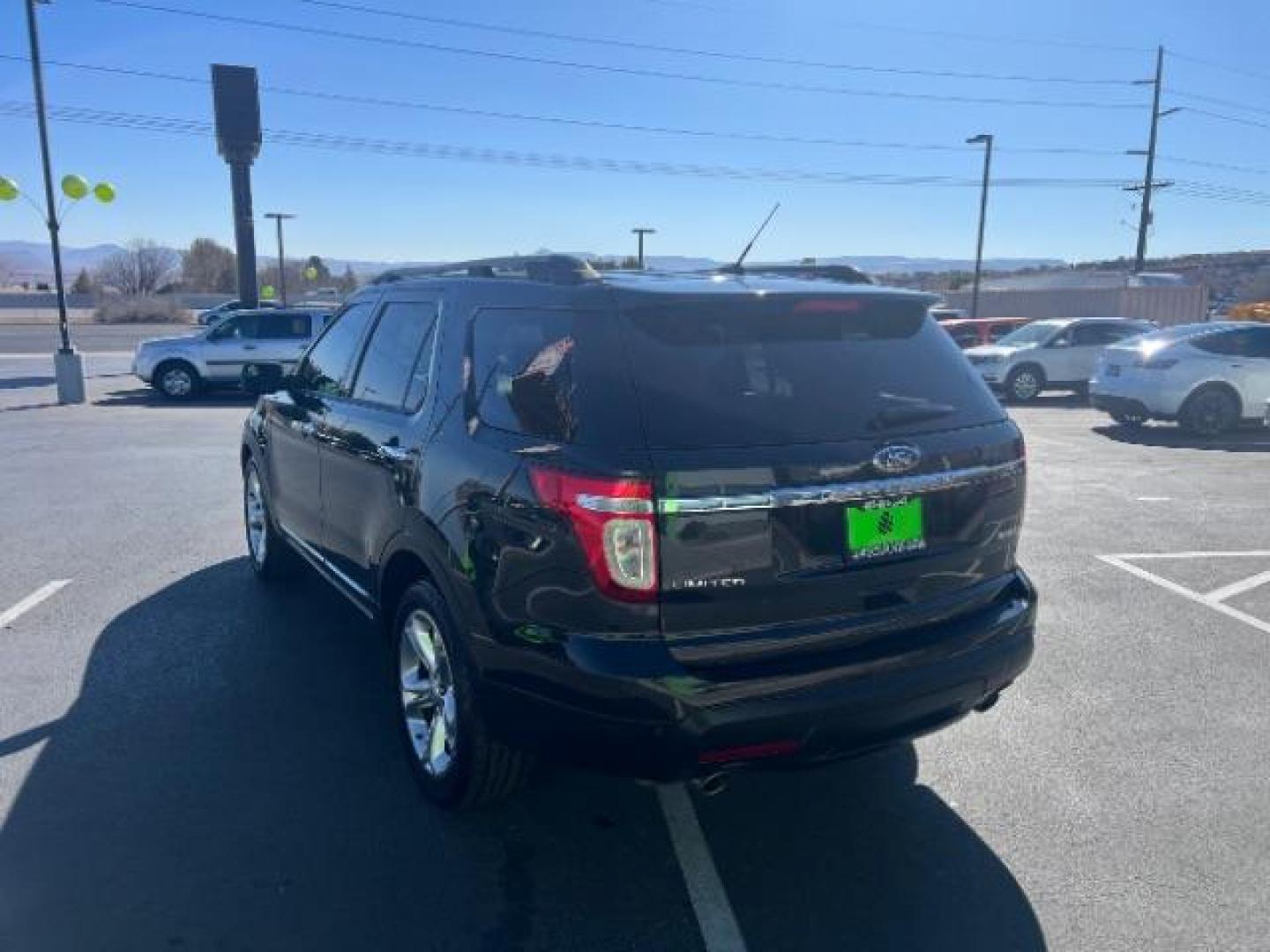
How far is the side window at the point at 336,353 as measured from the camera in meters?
4.39

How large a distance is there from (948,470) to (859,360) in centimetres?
44

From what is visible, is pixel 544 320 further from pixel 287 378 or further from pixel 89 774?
pixel 287 378

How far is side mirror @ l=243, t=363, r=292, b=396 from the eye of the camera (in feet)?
17.6

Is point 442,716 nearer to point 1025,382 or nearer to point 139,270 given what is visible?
point 1025,382

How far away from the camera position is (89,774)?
138 inches

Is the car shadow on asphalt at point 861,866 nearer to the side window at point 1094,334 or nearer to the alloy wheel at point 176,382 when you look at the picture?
the alloy wheel at point 176,382

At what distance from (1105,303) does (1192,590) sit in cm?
3354

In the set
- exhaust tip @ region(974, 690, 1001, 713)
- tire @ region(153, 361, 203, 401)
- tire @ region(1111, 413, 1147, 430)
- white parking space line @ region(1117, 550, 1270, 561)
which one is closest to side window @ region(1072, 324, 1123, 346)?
tire @ region(1111, 413, 1147, 430)

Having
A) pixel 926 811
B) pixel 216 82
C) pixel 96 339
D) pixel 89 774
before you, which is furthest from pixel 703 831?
pixel 96 339

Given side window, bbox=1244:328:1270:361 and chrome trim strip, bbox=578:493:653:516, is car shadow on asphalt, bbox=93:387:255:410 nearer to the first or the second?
chrome trim strip, bbox=578:493:653:516

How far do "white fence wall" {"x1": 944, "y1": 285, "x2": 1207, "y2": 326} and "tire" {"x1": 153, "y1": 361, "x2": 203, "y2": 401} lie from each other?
66.5ft

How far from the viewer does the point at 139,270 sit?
89.5m

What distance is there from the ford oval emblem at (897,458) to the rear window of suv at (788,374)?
0.21ft

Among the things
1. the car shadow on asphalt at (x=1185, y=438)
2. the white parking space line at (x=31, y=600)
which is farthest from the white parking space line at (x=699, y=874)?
the car shadow on asphalt at (x=1185, y=438)
